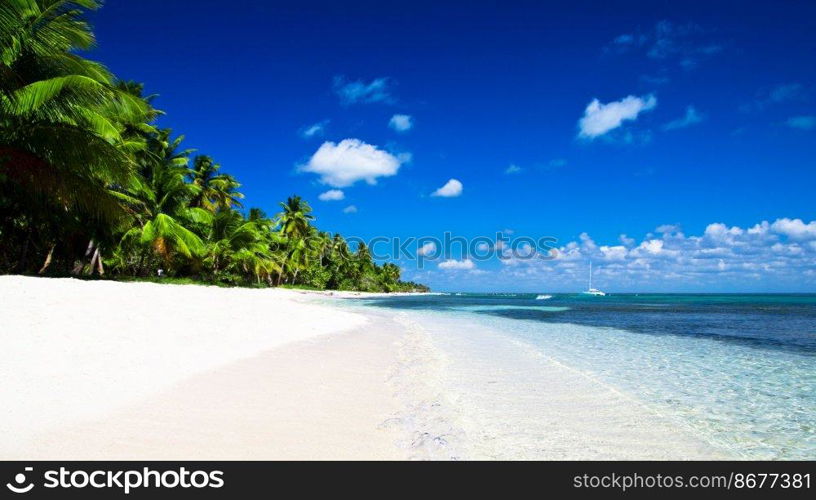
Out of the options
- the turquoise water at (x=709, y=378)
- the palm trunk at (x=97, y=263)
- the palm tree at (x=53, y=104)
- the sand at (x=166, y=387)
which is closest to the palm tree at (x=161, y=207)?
the palm trunk at (x=97, y=263)

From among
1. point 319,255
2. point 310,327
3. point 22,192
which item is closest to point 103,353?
point 310,327

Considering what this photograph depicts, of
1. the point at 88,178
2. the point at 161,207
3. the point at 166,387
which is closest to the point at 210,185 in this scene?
the point at 161,207

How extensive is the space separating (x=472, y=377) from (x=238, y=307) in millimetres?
8781

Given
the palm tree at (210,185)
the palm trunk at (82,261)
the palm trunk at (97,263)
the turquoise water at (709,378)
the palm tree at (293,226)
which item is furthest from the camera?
the palm tree at (293,226)

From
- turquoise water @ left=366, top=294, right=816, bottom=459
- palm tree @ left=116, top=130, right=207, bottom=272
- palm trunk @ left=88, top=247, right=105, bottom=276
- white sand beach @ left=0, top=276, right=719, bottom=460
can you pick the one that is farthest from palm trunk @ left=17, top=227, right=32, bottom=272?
turquoise water @ left=366, top=294, right=816, bottom=459

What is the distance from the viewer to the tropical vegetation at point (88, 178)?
11.2 m

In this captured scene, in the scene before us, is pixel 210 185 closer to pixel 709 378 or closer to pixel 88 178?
pixel 88 178
